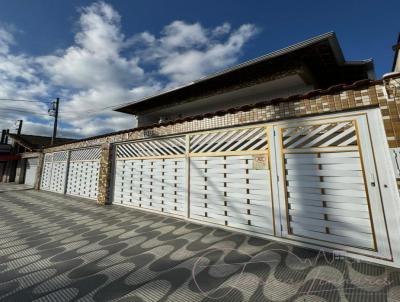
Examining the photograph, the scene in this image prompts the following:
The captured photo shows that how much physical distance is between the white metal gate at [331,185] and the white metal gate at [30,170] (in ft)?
63.8

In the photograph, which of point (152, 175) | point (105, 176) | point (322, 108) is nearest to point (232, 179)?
point (322, 108)

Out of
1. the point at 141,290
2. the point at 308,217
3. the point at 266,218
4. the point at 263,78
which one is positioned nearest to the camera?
the point at 141,290

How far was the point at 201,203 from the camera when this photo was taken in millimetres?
4930

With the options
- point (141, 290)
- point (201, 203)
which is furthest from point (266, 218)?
point (141, 290)

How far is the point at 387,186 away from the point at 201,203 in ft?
11.7

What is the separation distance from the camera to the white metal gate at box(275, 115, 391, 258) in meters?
2.93

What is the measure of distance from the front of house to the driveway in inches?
19.0

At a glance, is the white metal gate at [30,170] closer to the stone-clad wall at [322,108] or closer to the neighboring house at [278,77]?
the neighboring house at [278,77]

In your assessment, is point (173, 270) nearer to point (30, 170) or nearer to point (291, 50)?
point (291, 50)

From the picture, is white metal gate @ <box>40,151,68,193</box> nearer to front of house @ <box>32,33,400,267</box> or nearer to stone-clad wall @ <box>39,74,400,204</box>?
front of house @ <box>32,33,400,267</box>

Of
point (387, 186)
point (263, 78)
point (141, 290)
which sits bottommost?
point (141, 290)

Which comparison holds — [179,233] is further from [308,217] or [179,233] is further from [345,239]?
[345,239]

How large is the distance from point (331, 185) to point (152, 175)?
16.1ft

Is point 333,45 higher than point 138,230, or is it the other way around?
point 333,45
